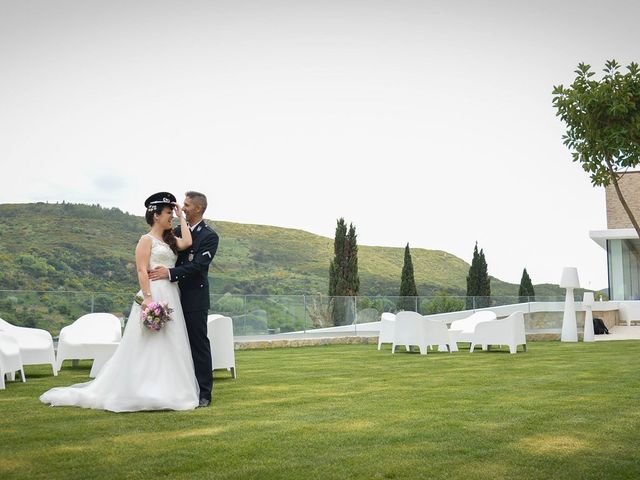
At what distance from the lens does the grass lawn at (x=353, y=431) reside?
12.2 feet

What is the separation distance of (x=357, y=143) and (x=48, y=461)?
5145 centimetres

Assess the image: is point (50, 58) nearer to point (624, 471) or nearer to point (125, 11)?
point (125, 11)

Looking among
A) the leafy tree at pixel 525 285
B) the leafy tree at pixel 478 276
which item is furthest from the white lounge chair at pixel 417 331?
the leafy tree at pixel 525 285

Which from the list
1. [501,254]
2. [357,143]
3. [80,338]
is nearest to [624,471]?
[80,338]

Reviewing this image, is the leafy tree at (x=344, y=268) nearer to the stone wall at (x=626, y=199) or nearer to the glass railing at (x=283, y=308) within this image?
the stone wall at (x=626, y=199)

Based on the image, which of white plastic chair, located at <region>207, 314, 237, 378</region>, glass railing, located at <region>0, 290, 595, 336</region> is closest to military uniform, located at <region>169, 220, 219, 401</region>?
white plastic chair, located at <region>207, 314, 237, 378</region>

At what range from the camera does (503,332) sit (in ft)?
41.7

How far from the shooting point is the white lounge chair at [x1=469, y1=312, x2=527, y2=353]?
41.5ft

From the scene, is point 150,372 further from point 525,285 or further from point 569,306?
point 525,285

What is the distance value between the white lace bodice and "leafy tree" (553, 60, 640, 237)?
3.57m

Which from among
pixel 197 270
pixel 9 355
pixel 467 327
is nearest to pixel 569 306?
pixel 467 327

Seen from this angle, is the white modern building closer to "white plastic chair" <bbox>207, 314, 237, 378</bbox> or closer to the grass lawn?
the grass lawn

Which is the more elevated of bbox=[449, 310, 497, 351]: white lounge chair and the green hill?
the green hill

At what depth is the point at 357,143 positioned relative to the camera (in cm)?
5453
